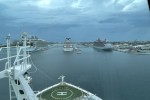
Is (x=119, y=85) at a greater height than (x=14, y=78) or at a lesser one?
lesser

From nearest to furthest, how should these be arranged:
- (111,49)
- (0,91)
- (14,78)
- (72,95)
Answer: (14,78), (72,95), (0,91), (111,49)

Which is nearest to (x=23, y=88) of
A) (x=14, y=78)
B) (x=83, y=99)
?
(x=14, y=78)

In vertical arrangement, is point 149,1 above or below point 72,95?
above

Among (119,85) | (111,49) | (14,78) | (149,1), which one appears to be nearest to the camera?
(149,1)

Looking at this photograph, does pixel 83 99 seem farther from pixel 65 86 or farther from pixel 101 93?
pixel 101 93

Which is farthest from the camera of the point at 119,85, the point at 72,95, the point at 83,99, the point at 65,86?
the point at 119,85

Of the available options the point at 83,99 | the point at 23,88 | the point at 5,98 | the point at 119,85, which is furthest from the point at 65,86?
the point at 23,88

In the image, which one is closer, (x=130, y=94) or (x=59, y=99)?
(x=59, y=99)

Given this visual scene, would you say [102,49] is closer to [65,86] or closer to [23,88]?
[65,86]

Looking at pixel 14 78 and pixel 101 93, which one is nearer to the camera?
pixel 14 78
